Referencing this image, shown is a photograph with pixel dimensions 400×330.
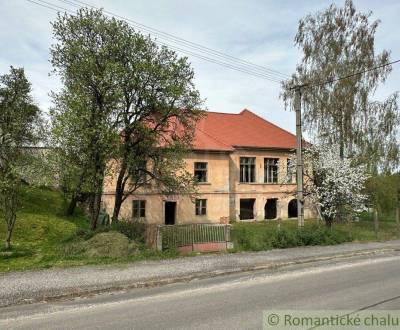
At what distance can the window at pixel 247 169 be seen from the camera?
121 feet

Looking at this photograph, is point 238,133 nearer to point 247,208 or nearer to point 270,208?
point 247,208

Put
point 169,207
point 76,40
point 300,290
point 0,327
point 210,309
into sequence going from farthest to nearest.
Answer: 1. point 169,207
2. point 76,40
3. point 300,290
4. point 210,309
5. point 0,327

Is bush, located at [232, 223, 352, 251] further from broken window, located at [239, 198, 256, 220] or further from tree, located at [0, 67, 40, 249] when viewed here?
broken window, located at [239, 198, 256, 220]

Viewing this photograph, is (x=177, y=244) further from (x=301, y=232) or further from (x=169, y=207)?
(x=169, y=207)

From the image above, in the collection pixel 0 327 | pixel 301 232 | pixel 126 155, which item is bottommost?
pixel 0 327

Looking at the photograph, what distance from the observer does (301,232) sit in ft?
61.3

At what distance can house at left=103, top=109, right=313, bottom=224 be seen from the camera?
107ft

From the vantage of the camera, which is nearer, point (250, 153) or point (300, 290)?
point (300, 290)

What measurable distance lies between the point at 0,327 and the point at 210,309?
3686 mm

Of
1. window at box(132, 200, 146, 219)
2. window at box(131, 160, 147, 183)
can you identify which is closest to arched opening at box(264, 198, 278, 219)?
window at box(132, 200, 146, 219)

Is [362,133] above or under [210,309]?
above

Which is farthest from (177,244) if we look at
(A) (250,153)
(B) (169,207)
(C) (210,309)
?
(A) (250,153)

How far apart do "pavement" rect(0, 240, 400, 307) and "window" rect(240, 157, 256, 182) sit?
65.2 ft

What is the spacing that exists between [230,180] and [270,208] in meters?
6.03
